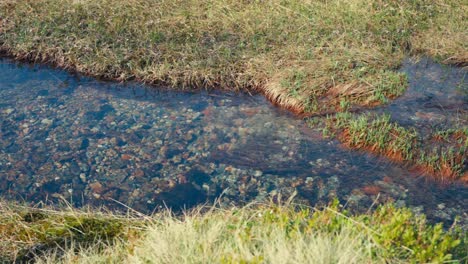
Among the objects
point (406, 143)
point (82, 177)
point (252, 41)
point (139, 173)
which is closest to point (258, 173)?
point (139, 173)

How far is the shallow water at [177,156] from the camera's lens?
8938mm

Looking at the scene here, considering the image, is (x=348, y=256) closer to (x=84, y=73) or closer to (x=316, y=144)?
(x=316, y=144)

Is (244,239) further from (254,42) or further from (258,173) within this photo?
(254,42)

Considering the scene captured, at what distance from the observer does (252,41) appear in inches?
508

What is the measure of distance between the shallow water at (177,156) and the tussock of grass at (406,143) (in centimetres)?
23

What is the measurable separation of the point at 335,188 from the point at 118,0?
805 centimetres

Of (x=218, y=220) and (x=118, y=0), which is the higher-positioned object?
(x=118, y=0)

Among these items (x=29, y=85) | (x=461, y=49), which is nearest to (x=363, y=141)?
(x=461, y=49)

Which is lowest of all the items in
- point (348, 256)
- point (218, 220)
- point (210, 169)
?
point (210, 169)

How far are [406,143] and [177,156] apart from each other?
3.78 meters

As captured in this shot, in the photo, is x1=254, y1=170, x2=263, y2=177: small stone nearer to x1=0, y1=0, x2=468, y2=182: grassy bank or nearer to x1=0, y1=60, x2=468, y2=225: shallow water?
x1=0, y1=60, x2=468, y2=225: shallow water

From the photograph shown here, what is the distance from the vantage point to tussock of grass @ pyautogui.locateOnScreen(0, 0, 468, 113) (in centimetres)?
1163

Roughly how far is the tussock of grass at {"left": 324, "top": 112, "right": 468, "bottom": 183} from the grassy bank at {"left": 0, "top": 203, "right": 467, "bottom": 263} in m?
3.20

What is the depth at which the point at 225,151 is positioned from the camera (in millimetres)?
9992
